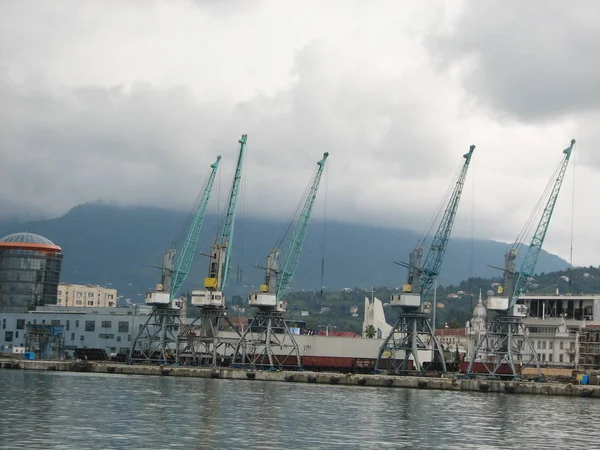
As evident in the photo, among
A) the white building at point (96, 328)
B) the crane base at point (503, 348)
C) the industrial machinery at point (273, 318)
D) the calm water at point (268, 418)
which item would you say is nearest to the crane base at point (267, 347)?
the industrial machinery at point (273, 318)

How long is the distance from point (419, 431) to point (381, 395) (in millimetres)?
42822

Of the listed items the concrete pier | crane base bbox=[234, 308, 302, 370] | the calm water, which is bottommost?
the calm water

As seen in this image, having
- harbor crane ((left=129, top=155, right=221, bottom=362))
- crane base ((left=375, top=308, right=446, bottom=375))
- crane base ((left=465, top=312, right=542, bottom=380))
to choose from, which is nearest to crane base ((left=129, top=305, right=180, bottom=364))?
harbor crane ((left=129, top=155, right=221, bottom=362))

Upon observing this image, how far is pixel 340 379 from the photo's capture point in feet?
486

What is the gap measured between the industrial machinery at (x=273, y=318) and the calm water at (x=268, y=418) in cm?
3993

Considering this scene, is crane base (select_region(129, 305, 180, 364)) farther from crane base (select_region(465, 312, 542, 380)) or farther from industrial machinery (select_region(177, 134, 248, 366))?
crane base (select_region(465, 312, 542, 380))

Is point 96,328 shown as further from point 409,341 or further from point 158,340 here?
point 409,341

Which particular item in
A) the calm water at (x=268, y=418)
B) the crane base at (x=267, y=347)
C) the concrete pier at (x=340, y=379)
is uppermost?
the crane base at (x=267, y=347)

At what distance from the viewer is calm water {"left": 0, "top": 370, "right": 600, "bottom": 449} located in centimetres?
6700

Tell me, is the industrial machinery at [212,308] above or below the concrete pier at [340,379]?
above

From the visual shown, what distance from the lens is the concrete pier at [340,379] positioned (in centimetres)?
13938

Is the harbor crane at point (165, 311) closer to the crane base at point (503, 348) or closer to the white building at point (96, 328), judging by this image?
the white building at point (96, 328)

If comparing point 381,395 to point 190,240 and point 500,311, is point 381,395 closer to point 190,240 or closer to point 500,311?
point 500,311

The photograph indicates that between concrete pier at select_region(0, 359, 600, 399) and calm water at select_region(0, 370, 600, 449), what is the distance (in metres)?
11.1
